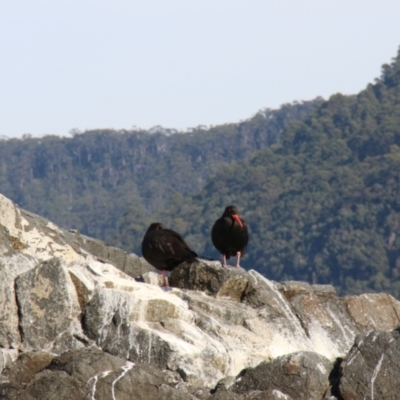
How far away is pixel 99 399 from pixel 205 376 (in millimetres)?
1884

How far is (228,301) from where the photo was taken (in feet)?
61.0

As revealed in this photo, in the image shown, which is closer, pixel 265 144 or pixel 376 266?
pixel 376 266

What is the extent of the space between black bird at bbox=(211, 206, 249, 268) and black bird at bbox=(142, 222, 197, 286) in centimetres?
166

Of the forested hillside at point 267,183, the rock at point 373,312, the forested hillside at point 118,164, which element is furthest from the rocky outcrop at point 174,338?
the forested hillside at point 118,164

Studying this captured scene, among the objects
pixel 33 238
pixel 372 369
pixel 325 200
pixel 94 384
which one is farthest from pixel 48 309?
pixel 325 200

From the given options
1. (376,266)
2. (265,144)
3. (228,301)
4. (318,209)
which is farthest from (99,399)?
(265,144)

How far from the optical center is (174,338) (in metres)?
16.4

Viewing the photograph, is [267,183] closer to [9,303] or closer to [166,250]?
[166,250]

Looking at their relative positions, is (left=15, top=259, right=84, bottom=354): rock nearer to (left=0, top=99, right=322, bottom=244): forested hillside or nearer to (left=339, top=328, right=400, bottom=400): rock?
(left=339, top=328, right=400, bottom=400): rock

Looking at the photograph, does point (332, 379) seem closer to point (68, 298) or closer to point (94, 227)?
point (68, 298)

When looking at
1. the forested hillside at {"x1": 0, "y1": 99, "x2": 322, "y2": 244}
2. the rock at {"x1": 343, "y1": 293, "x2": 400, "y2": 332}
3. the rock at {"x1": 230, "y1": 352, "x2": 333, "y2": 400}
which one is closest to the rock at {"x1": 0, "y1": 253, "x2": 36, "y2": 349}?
the rock at {"x1": 230, "y1": 352, "x2": 333, "y2": 400}

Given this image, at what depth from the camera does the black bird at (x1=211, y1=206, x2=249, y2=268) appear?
20766mm

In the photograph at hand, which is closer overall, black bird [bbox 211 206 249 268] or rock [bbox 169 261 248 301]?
rock [bbox 169 261 248 301]

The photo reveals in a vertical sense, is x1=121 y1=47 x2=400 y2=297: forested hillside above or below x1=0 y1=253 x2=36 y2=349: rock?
below
